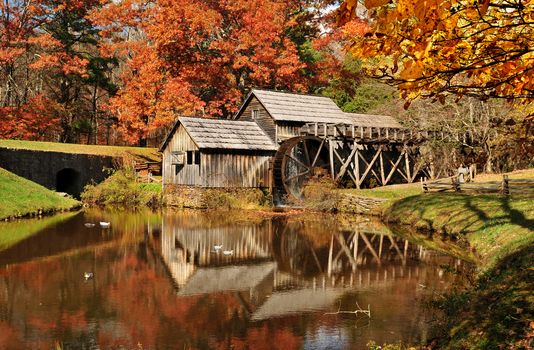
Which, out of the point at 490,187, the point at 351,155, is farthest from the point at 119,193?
the point at 490,187

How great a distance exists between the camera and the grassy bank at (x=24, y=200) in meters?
23.4

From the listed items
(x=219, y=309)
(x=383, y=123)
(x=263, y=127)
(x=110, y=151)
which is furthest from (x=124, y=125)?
(x=219, y=309)

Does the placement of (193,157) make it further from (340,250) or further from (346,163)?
(340,250)

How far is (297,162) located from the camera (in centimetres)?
3125

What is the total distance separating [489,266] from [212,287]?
19.8ft

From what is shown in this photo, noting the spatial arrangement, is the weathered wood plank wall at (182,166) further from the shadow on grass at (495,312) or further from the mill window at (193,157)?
the shadow on grass at (495,312)

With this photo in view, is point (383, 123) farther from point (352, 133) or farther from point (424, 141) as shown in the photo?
point (352, 133)

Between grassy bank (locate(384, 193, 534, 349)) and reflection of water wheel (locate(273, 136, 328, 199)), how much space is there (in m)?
9.38

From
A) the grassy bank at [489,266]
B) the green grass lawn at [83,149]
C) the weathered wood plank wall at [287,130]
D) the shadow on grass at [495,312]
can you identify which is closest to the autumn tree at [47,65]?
the green grass lawn at [83,149]

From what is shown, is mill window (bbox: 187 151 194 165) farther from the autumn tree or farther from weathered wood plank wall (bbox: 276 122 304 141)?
the autumn tree

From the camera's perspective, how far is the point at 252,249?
16547 mm

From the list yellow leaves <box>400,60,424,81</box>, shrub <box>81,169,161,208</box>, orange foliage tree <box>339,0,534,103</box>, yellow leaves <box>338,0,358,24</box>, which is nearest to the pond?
orange foliage tree <box>339,0,534,103</box>

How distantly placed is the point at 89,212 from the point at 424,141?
70.6 ft

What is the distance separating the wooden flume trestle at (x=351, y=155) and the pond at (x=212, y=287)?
412 inches
